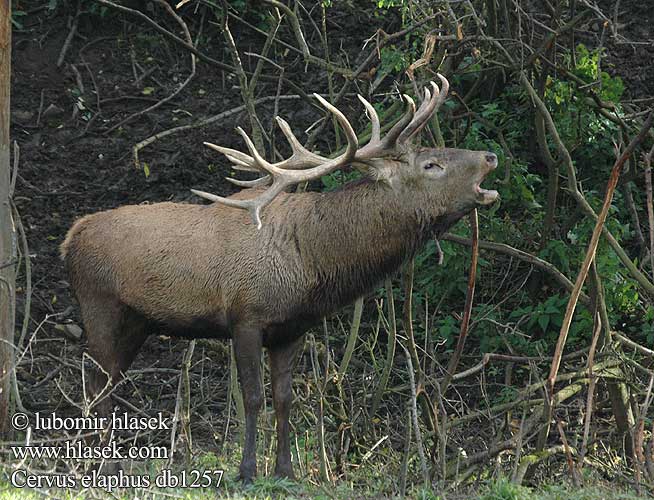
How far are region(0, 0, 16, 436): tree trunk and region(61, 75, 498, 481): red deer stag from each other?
710 mm

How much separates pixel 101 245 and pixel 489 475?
2893 millimetres

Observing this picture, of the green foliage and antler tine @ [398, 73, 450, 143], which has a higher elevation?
antler tine @ [398, 73, 450, 143]

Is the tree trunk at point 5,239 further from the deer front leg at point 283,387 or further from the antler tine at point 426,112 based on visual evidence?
the antler tine at point 426,112

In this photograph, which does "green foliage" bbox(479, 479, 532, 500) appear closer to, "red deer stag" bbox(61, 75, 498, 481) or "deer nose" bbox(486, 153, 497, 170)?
"red deer stag" bbox(61, 75, 498, 481)

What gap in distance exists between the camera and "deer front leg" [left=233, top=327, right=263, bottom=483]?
6.70 metres

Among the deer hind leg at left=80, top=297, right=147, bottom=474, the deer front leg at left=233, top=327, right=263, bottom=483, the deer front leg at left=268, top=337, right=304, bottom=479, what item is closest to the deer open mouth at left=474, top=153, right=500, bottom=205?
the deer front leg at left=268, top=337, right=304, bottom=479

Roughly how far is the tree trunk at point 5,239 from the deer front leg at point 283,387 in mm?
1812

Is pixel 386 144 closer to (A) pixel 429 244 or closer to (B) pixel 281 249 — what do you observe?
(B) pixel 281 249

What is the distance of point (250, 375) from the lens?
22.3 ft

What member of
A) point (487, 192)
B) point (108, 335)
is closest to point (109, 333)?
point (108, 335)

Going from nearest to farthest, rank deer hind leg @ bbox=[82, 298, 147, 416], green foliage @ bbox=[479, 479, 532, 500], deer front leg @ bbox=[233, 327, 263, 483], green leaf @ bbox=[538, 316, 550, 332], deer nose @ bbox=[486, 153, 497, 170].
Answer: green foliage @ bbox=[479, 479, 532, 500] < deer front leg @ bbox=[233, 327, 263, 483] < deer nose @ bbox=[486, 153, 497, 170] < deer hind leg @ bbox=[82, 298, 147, 416] < green leaf @ bbox=[538, 316, 550, 332]

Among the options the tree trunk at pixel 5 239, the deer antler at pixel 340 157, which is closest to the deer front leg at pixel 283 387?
the deer antler at pixel 340 157

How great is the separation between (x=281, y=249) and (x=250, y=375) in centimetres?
76

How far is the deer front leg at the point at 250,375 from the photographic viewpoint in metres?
6.70
